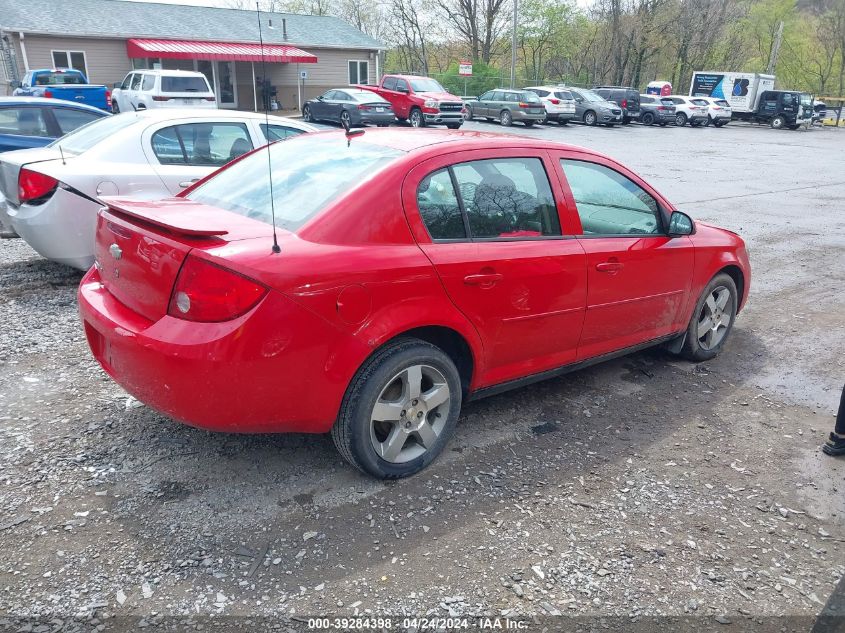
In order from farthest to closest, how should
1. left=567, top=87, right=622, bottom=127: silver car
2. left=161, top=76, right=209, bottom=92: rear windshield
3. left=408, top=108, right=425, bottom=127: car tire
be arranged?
left=567, top=87, right=622, bottom=127: silver car, left=408, top=108, right=425, bottom=127: car tire, left=161, top=76, right=209, bottom=92: rear windshield

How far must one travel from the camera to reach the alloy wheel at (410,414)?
318 cm

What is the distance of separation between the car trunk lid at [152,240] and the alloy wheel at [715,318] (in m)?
3.39

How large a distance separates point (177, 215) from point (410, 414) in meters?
1.48

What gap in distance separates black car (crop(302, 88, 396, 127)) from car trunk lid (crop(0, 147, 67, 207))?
61.8 ft

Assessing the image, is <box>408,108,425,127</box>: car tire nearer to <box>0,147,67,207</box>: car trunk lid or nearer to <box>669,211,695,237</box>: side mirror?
<box>0,147,67,207</box>: car trunk lid

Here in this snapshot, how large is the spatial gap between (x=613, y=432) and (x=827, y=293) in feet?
14.6

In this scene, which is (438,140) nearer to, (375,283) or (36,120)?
(375,283)

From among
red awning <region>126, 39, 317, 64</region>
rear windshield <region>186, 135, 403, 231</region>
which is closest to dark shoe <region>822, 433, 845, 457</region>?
rear windshield <region>186, 135, 403, 231</region>

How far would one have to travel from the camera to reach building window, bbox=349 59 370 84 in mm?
39312

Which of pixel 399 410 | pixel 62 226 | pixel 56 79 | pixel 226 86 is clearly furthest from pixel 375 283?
pixel 226 86

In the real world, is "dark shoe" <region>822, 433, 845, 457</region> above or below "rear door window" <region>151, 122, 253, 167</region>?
below

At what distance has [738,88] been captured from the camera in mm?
40781

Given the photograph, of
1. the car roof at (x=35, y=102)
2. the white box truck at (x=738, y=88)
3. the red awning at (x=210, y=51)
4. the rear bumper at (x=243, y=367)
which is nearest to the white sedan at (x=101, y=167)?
the car roof at (x=35, y=102)

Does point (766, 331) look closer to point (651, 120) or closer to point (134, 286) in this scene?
point (134, 286)
